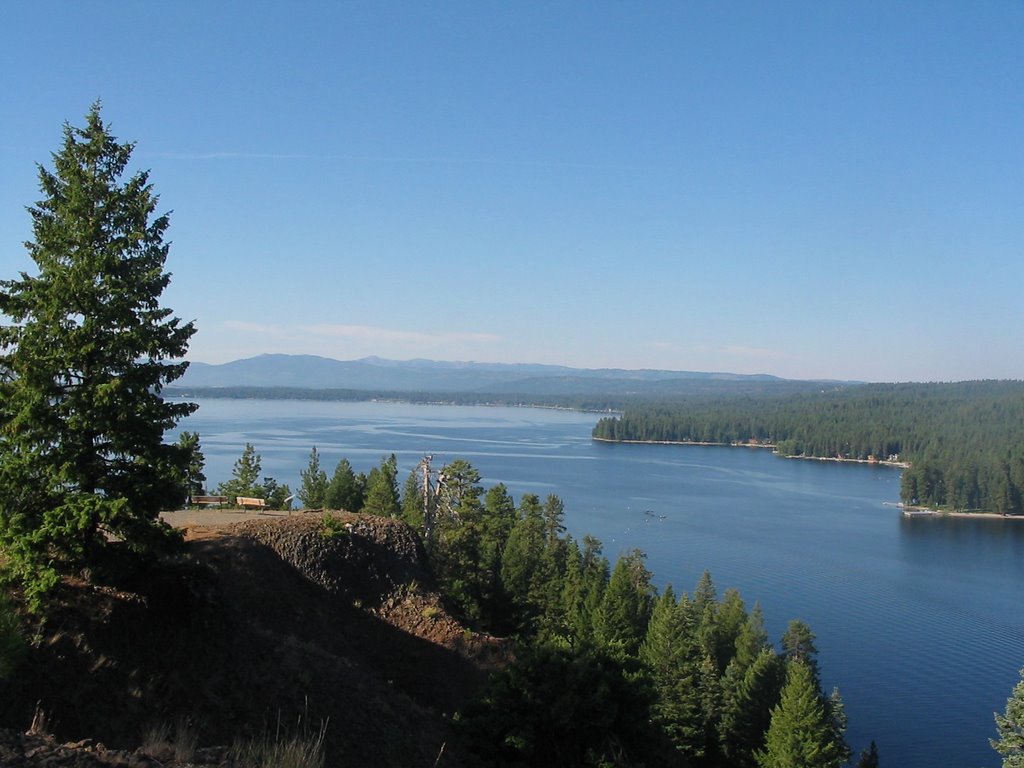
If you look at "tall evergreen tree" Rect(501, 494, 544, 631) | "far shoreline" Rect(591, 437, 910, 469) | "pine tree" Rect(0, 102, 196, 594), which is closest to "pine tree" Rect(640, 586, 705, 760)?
"tall evergreen tree" Rect(501, 494, 544, 631)

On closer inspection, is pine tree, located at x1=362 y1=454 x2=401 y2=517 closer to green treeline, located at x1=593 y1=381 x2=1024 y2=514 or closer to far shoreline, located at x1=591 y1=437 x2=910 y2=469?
green treeline, located at x1=593 y1=381 x2=1024 y2=514

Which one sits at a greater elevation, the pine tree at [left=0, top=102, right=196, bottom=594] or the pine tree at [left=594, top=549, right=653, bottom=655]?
the pine tree at [left=0, top=102, right=196, bottom=594]

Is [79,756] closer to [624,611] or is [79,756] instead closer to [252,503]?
[252,503]

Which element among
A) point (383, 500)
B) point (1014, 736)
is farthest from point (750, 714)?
point (383, 500)

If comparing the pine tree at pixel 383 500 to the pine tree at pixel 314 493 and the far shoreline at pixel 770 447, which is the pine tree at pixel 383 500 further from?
the far shoreline at pixel 770 447

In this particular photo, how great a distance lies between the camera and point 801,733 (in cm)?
2205

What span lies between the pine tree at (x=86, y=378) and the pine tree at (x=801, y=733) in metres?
17.3

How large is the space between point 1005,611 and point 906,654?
43.5 ft

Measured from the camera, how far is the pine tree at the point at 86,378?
11109mm

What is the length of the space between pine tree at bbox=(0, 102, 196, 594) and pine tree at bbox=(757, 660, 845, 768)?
17346 mm

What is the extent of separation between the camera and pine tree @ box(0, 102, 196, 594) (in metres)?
11.1

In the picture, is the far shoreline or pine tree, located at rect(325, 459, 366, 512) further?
the far shoreline

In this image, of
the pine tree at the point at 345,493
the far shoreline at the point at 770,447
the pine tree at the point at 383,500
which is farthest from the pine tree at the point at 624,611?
the far shoreline at the point at 770,447

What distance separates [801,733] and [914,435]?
13684 centimetres
